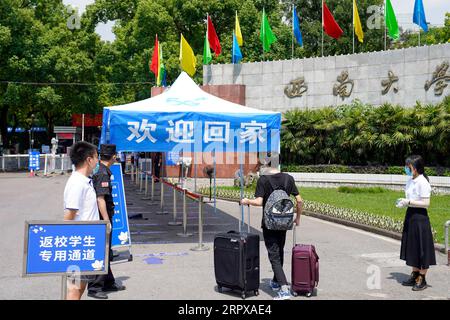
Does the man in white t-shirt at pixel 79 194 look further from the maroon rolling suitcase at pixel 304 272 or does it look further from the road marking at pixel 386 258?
the road marking at pixel 386 258

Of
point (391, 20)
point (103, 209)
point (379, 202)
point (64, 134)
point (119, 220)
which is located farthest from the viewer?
point (64, 134)

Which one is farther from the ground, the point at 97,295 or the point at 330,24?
the point at 330,24

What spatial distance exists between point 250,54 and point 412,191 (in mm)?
34175

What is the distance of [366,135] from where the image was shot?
2389 cm

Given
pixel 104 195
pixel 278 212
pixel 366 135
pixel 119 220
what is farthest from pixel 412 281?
pixel 366 135

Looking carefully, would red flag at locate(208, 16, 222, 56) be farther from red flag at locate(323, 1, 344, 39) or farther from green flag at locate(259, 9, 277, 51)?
red flag at locate(323, 1, 344, 39)

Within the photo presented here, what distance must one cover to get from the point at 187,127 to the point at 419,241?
5.06 meters

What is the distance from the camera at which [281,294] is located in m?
6.93

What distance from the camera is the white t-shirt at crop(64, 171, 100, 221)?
5.38 meters

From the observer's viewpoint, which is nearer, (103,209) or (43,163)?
(103,209)

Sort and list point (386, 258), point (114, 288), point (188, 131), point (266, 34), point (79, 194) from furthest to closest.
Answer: point (266, 34), point (188, 131), point (386, 258), point (114, 288), point (79, 194)

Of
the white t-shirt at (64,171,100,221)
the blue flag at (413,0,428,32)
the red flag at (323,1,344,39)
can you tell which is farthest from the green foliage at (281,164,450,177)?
the white t-shirt at (64,171,100,221)

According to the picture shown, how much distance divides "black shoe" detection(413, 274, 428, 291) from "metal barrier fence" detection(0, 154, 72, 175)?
28442mm

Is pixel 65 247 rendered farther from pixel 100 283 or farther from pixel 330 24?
pixel 330 24
